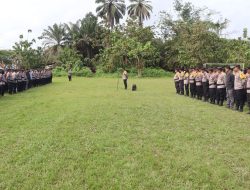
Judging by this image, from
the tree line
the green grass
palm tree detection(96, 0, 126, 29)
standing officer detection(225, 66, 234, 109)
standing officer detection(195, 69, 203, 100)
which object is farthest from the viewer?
palm tree detection(96, 0, 126, 29)

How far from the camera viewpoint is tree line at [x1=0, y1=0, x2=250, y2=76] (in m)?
50.2

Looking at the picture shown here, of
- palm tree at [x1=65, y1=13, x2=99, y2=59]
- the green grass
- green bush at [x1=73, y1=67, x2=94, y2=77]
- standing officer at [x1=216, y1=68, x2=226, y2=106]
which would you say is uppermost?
palm tree at [x1=65, y1=13, x2=99, y2=59]

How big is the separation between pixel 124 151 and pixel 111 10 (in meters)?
55.8

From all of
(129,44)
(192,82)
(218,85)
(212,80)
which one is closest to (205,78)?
(212,80)

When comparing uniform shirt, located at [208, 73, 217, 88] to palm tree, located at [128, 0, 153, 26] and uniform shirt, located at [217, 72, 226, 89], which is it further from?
palm tree, located at [128, 0, 153, 26]

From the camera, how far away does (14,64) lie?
5569 cm

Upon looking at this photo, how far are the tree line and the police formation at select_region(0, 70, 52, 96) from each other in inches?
724

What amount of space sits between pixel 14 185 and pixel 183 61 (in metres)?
45.5

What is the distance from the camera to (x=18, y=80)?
27.2 meters

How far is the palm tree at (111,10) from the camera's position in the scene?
62594mm

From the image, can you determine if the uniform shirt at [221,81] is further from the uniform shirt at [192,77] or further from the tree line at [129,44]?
the tree line at [129,44]

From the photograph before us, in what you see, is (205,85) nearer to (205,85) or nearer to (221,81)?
(205,85)

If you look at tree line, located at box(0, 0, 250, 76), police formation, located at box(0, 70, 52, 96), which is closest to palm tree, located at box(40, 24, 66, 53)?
tree line, located at box(0, 0, 250, 76)

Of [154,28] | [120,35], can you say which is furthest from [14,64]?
[154,28]
